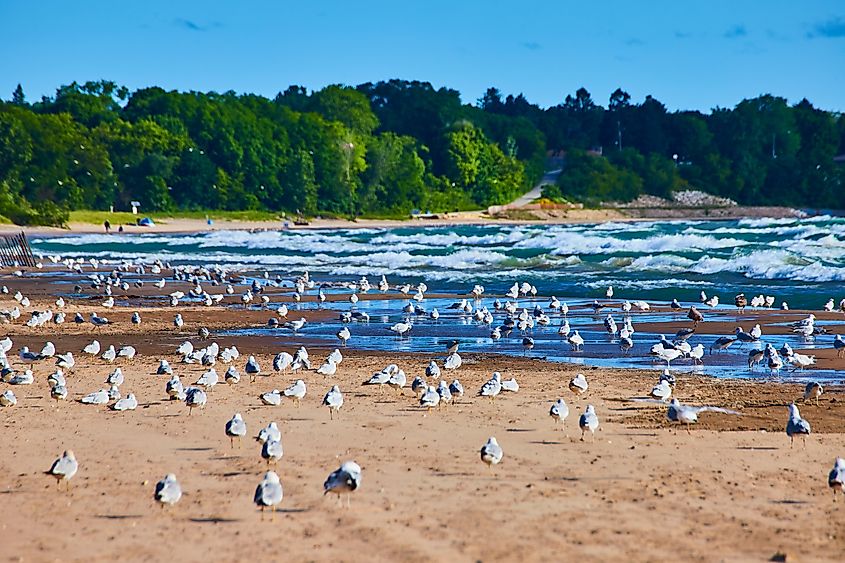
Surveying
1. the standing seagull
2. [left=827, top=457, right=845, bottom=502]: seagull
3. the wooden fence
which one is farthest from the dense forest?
[left=827, top=457, right=845, bottom=502]: seagull

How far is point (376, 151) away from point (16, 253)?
80.4 meters

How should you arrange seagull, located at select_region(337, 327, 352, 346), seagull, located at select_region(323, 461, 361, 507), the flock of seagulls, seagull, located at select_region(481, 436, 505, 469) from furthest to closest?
seagull, located at select_region(337, 327, 352, 346), seagull, located at select_region(481, 436, 505, 469), the flock of seagulls, seagull, located at select_region(323, 461, 361, 507)

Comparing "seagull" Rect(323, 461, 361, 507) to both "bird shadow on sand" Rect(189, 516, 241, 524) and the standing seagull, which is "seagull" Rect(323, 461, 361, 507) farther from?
the standing seagull

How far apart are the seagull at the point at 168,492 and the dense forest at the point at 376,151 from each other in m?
81.0

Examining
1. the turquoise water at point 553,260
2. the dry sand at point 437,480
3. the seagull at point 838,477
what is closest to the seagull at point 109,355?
the dry sand at point 437,480

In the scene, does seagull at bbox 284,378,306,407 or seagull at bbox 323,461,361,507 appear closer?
seagull at bbox 323,461,361,507

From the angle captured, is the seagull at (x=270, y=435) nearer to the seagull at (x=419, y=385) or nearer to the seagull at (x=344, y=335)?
the seagull at (x=419, y=385)

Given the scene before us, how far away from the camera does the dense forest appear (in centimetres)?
10712

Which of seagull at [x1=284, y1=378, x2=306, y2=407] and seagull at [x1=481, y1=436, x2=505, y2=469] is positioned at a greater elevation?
seagull at [x1=481, y1=436, x2=505, y2=469]

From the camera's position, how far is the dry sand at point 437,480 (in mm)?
9031

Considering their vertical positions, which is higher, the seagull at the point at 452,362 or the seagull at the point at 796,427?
the seagull at the point at 796,427

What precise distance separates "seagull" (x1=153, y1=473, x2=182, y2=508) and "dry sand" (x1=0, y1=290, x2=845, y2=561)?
0.12 meters

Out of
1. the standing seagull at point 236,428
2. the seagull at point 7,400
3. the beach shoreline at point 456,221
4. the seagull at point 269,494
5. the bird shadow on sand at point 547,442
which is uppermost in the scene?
the seagull at point 269,494

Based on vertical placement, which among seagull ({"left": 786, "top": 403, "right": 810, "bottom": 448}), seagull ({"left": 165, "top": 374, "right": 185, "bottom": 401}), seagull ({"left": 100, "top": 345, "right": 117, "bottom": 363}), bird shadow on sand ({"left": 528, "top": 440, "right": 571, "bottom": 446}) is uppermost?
seagull ({"left": 786, "top": 403, "right": 810, "bottom": 448})
